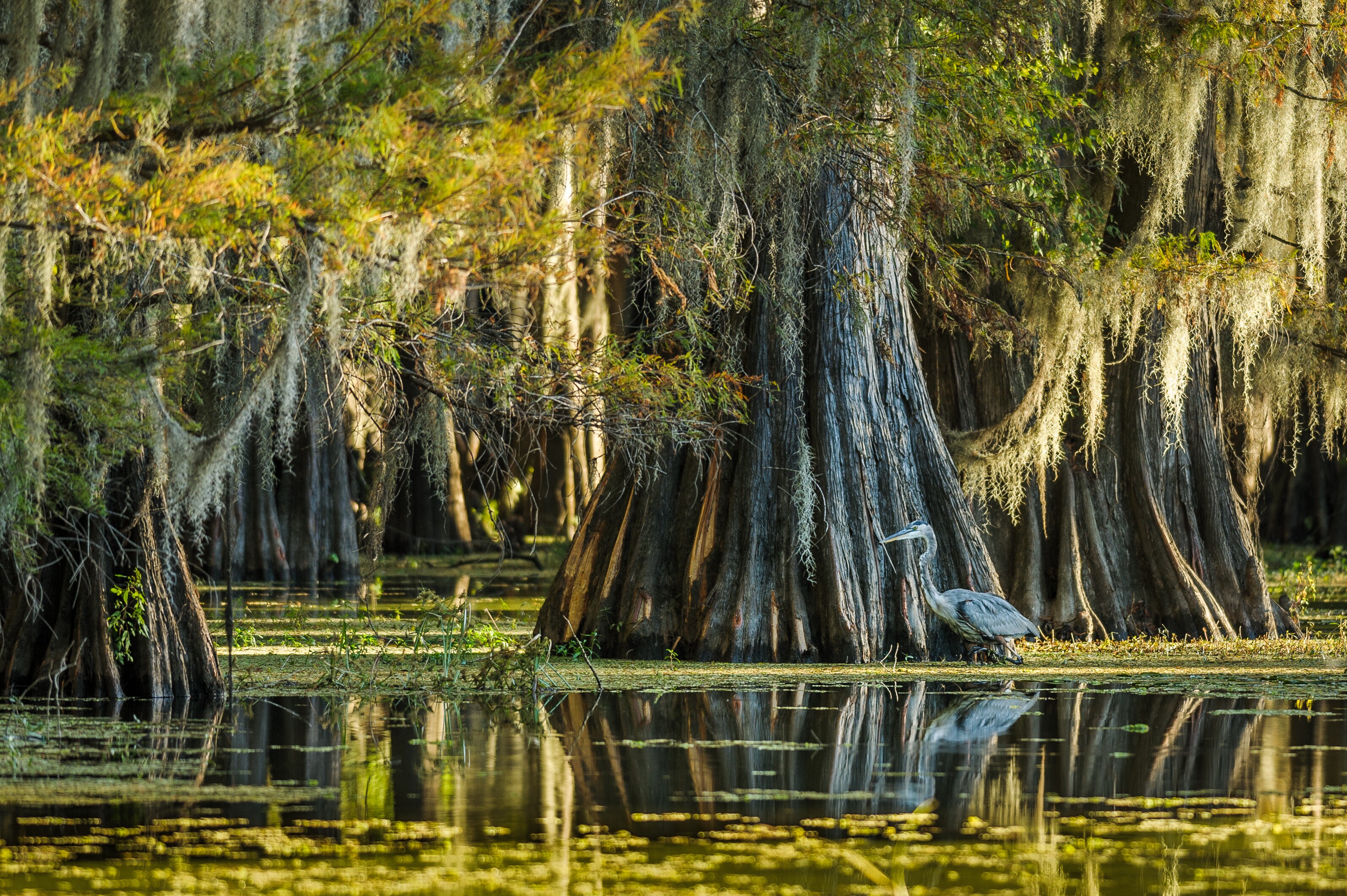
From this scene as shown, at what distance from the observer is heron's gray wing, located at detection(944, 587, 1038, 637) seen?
9.34m

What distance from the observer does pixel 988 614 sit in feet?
30.7

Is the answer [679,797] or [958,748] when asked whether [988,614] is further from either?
[679,797]

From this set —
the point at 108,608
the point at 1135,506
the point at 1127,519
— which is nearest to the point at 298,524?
the point at 1127,519

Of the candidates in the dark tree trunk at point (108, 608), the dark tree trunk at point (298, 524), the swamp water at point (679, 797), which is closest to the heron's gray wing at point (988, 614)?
the swamp water at point (679, 797)

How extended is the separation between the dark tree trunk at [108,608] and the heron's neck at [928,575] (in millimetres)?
3748

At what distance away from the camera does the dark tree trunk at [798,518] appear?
31.0 feet

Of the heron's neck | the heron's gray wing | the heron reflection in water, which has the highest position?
the heron's neck

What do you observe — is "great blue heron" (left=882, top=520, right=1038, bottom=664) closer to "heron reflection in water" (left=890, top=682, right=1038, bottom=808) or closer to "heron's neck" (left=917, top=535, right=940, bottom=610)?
"heron's neck" (left=917, top=535, right=940, bottom=610)

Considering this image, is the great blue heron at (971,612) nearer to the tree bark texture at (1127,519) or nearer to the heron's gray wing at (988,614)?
the heron's gray wing at (988,614)

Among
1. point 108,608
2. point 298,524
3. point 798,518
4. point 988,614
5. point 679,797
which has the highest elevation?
point 798,518

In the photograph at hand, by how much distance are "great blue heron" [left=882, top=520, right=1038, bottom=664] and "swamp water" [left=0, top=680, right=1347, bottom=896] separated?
5.05 feet

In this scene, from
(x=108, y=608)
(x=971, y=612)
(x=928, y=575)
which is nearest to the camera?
(x=108, y=608)

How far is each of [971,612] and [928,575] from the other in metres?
0.37

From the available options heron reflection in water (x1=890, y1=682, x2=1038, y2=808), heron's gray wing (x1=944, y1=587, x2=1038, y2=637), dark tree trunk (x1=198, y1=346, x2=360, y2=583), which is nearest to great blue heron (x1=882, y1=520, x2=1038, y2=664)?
heron's gray wing (x1=944, y1=587, x2=1038, y2=637)
